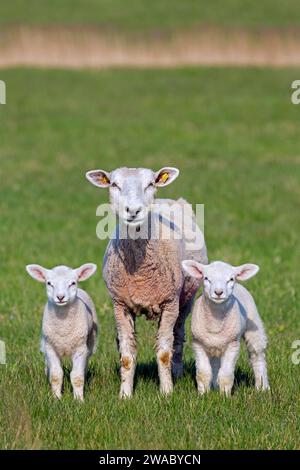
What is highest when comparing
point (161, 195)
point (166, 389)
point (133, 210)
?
point (161, 195)

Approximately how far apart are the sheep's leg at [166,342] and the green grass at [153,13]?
3582 centimetres

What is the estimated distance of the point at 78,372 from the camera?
306 inches

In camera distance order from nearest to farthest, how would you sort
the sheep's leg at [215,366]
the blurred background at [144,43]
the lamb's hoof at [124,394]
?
the lamb's hoof at [124,394], the sheep's leg at [215,366], the blurred background at [144,43]

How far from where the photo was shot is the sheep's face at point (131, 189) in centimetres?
741

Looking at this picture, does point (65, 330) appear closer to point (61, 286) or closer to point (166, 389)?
point (61, 286)

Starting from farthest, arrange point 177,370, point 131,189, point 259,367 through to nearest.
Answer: point 177,370, point 259,367, point 131,189

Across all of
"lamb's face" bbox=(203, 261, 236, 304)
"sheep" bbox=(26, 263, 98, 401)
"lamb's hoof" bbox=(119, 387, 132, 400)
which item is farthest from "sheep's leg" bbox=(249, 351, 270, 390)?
"sheep" bbox=(26, 263, 98, 401)

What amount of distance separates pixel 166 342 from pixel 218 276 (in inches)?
35.4

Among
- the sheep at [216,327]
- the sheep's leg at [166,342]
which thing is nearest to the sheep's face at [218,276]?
the sheep at [216,327]

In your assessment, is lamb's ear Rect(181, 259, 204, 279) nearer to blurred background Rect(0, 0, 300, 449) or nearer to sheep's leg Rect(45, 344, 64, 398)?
blurred background Rect(0, 0, 300, 449)

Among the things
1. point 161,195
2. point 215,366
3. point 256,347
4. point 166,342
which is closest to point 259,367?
point 256,347

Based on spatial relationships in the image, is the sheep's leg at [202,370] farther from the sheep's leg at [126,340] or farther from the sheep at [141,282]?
the sheep's leg at [126,340]

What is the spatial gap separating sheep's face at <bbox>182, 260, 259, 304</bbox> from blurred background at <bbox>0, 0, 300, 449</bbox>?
824mm
